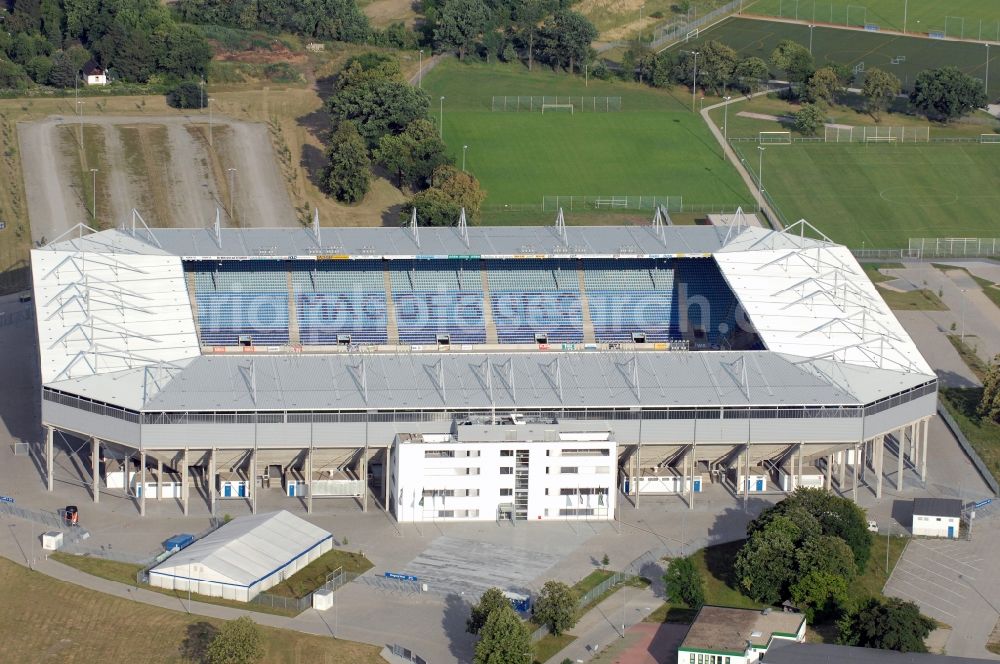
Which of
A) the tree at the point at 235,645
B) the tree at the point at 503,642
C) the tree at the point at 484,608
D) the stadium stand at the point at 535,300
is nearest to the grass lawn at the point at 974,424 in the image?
the stadium stand at the point at 535,300

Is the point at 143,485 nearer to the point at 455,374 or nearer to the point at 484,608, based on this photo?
the point at 455,374

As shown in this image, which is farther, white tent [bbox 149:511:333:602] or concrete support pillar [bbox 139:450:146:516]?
concrete support pillar [bbox 139:450:146:516]

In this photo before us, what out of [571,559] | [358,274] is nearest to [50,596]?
[571,559]

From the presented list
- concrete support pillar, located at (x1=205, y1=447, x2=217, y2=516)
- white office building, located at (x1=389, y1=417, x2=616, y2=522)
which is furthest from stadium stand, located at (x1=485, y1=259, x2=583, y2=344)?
concrete support pillar, located at (x1=205, y1=447, x2=217, y2=516)

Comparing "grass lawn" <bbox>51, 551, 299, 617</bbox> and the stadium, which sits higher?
the stadium

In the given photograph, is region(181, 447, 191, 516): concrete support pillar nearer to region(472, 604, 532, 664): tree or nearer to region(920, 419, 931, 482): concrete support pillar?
region(472, 604, 532, 664): tree

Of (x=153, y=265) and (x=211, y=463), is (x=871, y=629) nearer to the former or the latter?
(x=211, y=463)

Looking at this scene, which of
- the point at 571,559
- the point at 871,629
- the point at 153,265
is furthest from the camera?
the point at 153,265
